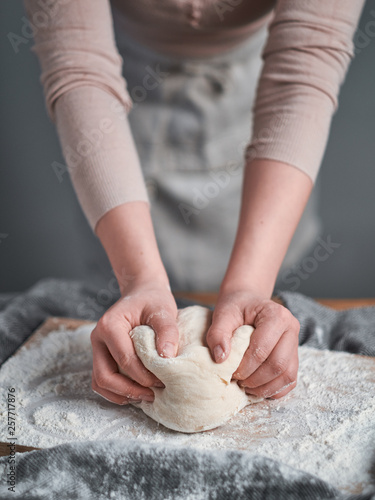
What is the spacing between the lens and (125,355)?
0.75 metres

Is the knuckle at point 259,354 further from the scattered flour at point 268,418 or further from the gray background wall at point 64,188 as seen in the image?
the gray background wall at point 64,188

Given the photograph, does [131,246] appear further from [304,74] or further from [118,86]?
[304,74]

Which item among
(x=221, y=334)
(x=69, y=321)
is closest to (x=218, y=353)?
(x=221, y=334)

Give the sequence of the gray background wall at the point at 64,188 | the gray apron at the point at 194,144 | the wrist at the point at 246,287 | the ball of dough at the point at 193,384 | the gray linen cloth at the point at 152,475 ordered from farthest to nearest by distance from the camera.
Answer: the gray background wall at the point at 64,188
the gray apron at the point at 194,144
the wrist at the point at 246,287
the ball of dough at the point at 193,384
the gray linen cloth at the point at 152,475

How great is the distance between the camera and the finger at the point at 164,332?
739 mm

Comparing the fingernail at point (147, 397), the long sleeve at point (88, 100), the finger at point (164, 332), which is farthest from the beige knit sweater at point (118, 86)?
the fingernail at point (147, 397)

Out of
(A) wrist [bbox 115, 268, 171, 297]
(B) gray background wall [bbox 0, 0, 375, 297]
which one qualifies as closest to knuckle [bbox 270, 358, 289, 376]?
(A) wrist [bbox 115, 268, 171, 297]

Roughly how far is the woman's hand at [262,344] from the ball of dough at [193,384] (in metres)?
0.02

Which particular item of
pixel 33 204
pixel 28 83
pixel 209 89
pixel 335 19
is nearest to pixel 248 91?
pixel 209 89

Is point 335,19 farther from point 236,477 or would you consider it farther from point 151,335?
point 236,477

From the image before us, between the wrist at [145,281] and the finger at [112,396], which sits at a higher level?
the wrist at [145,281]

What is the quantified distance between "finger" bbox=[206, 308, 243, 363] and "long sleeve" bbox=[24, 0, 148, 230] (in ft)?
0.93

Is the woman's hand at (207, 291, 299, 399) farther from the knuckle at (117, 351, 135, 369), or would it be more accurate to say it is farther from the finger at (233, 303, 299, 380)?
the knuckle at (117, 351, 135, 369)

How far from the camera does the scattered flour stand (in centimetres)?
69
